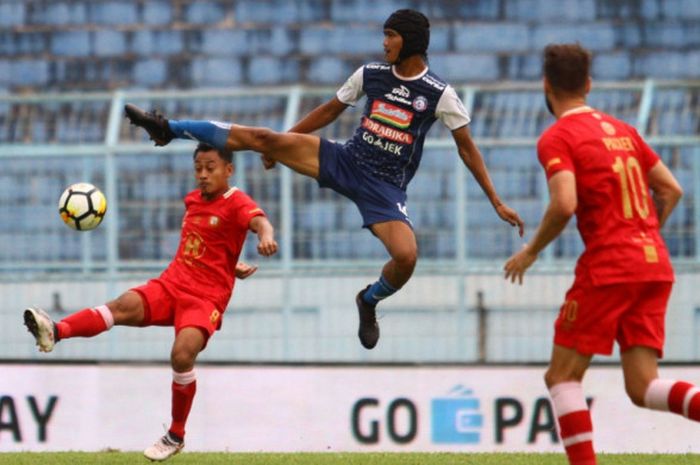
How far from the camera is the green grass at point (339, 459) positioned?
995cm

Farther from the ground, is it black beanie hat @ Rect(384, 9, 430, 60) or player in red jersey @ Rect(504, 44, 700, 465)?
black beanie hat @ Rect(384, 9, 430, 60)

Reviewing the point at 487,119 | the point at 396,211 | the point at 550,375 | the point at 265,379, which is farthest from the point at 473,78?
the point at 550,375

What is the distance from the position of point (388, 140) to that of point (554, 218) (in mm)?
2875

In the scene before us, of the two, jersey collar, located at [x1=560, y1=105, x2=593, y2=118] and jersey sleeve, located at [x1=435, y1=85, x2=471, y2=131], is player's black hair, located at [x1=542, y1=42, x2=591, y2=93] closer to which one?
jersey collar, located at [x1=560, y1=105, x2=593, y2=118]

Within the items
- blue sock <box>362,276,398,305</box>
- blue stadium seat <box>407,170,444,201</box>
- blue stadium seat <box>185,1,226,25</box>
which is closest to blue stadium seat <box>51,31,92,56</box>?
blue stadium seat <box>185,1,226,25</box>

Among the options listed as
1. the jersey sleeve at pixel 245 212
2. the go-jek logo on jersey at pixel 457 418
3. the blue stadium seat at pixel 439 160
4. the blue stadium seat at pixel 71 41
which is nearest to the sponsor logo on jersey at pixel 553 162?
the jersey sleeve at pixel 245 212

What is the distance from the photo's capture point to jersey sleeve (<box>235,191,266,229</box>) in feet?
32.6

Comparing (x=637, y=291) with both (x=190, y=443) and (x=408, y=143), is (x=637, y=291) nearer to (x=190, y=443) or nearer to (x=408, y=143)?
(x=408, y=143)

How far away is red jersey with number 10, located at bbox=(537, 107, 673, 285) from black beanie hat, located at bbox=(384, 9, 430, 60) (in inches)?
94.9

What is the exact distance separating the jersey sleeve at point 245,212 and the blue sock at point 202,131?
44cm

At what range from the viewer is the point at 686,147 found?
13844 millimetres

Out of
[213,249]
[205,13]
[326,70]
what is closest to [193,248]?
[213,249]

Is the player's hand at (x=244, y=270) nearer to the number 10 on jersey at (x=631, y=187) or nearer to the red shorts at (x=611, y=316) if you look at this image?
the red shorts at (x=611, y=316)

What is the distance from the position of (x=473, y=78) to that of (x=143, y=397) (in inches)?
250
